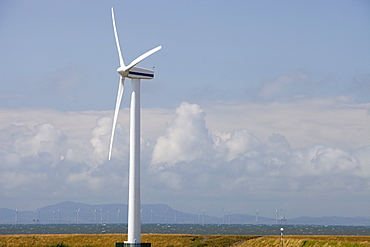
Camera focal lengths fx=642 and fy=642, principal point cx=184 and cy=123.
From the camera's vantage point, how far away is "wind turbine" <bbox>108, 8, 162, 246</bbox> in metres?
60.3

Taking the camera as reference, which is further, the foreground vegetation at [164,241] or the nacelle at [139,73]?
the foreground vegetation at [164,241]

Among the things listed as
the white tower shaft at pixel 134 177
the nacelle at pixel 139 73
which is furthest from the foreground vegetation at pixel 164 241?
the nacelle at pixel 139 73

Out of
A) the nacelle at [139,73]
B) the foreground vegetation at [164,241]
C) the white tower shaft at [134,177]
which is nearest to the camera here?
the white tower shaft at [134,177]

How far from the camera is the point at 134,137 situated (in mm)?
61469

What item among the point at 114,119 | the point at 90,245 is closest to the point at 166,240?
the point at 90,245

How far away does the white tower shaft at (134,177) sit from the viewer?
6022 centimetres

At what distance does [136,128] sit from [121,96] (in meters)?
5.13

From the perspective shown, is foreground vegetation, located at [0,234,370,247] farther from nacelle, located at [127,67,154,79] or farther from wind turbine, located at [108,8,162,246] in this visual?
nacelle, located at [127,67,154,79]

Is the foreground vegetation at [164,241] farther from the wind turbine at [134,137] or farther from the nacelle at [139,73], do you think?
the nacelle at [139,73]

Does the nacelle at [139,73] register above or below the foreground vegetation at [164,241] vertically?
above

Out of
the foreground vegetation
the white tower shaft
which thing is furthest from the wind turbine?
the foreground vegetation

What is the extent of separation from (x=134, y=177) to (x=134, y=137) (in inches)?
152

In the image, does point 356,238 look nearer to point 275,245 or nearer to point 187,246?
point 275,245

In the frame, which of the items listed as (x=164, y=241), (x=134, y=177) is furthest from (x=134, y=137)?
(x=164, y=241)
